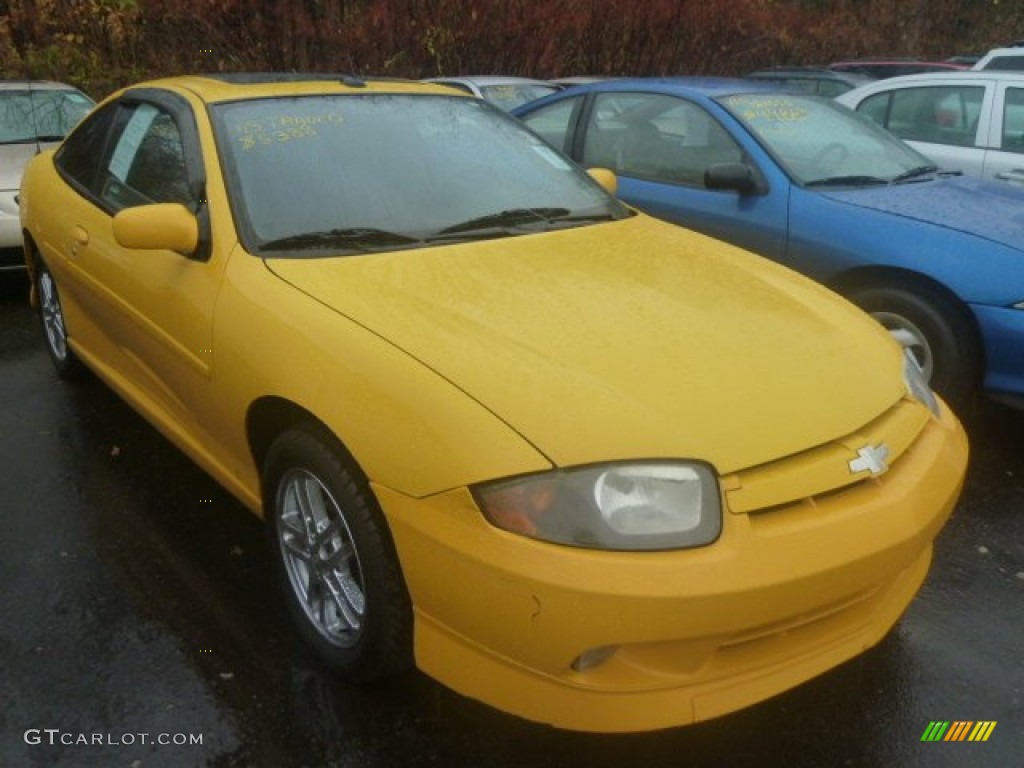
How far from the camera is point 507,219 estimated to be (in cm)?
321

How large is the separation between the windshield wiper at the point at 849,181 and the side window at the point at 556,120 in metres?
1.61

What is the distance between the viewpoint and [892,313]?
427 cm

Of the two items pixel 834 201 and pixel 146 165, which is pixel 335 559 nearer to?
pixel 146 165

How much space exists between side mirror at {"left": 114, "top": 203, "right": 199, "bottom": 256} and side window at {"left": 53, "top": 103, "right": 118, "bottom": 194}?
1108mm

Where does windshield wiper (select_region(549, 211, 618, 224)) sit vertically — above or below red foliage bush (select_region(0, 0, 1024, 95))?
below

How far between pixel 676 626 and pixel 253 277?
152 centimetres

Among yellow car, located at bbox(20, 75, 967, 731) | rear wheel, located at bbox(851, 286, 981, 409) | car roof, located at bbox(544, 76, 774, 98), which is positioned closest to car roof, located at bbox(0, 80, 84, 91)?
car roof, located at bbox(544, 76, 774, 98)

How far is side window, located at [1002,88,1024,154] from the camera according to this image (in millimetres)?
6277

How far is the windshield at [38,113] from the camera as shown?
23.4 ft

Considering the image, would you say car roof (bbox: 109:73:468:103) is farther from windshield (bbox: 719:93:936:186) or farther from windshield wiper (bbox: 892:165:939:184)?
windshield wiper (bbox: 892:165:939:184)

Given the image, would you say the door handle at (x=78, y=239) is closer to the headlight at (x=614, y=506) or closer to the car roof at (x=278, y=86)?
the car roof at (x=278, y=86)

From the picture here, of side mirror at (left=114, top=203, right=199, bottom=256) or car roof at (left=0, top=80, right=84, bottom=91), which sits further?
car roof at (left=0, top=80, right=84, bottom=91)

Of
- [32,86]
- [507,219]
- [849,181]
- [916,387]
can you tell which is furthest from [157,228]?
[32,86]

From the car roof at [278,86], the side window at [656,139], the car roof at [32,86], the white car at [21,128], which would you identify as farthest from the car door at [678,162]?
the car roof at [32,86]
